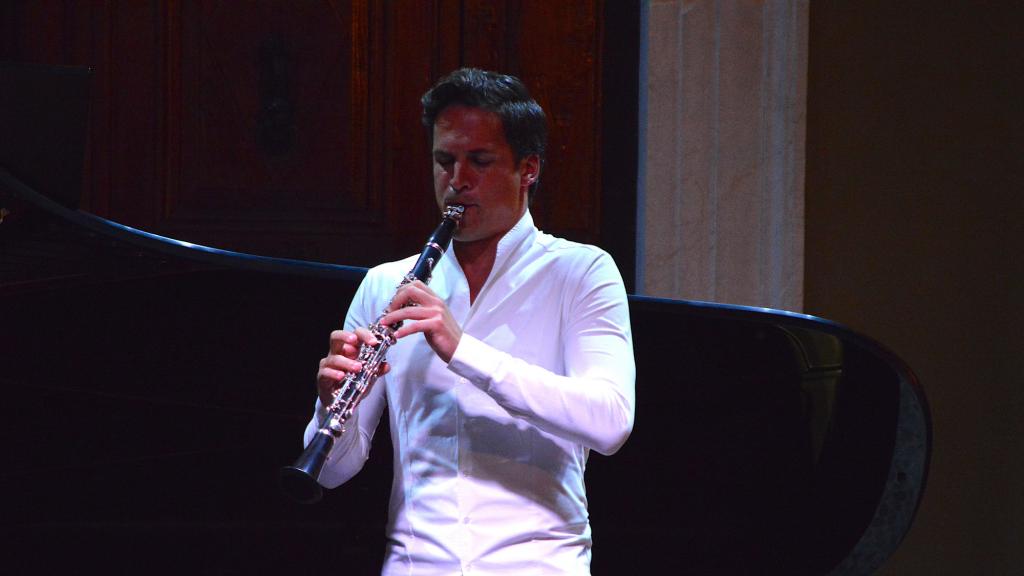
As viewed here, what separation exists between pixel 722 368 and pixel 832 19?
3.52ft

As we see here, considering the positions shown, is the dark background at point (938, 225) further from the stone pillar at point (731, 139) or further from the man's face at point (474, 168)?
the man's face at point (474, 168)

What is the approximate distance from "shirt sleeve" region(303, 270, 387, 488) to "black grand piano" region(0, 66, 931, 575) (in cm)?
15

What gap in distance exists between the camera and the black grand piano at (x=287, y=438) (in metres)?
1.55

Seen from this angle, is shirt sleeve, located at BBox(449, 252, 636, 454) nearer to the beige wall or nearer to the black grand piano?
the black grand piano

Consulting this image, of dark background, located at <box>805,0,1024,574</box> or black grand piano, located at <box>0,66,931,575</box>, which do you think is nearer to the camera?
black grand piano, located at <box>0,66,931,575</box>

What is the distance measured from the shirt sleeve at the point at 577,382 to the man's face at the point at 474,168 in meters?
0.18

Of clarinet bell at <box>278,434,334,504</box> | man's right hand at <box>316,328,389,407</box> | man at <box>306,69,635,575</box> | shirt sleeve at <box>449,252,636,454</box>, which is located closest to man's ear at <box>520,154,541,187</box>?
man at <box>306,69,635,575</box>

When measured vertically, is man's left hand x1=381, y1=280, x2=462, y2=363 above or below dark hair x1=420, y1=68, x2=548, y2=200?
below

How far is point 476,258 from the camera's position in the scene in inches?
53.8

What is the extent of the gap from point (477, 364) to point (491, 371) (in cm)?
2

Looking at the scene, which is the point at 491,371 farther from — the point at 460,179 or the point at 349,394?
the point at 460,179

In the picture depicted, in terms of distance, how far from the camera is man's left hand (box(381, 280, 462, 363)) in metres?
1.14

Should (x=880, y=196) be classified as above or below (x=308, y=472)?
above

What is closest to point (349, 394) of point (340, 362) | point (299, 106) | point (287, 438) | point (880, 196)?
point (340, 362)
